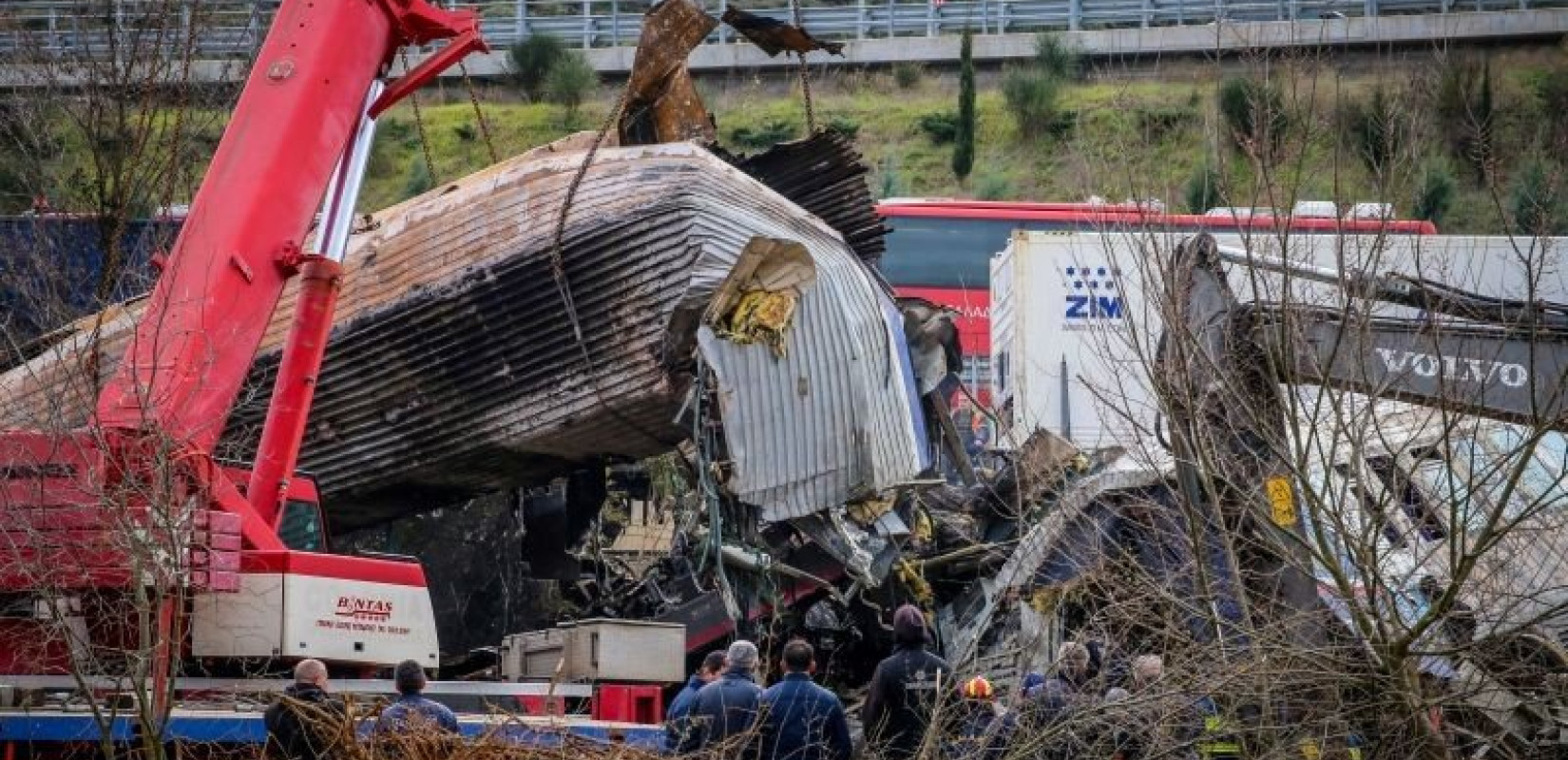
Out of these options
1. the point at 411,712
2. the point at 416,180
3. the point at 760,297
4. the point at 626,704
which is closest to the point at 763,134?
the point at 416,180

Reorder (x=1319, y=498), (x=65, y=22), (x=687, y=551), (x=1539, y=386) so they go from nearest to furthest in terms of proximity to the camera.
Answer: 1. (x=1319, y=498)
2. (x=1539, y=386)
3. (x=687, y=551)
4. (x=65, y=22)

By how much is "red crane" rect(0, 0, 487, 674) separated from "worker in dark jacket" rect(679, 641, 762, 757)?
164 cm

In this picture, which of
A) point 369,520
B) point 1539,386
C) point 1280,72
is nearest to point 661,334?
point 369,520

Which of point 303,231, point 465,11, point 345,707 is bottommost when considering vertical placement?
point 345,707

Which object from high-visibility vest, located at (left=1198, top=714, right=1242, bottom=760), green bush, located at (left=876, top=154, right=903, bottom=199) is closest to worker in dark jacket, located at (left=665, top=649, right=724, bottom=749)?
high-visibility vest, located at (left=1198, top=714, right=1242, bottom=760)

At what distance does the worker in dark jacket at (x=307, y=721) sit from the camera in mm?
7609

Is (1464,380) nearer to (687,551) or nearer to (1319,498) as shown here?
(1319,498)

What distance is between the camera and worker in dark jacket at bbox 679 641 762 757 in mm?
8969

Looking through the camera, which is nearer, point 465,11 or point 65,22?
point 465,11

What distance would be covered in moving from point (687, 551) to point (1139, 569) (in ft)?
19.7

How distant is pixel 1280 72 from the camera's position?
11664 mm

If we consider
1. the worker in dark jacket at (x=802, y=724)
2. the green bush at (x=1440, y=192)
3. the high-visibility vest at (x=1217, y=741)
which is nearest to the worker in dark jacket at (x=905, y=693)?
the worker in dark jacket at (x=802, y=724)

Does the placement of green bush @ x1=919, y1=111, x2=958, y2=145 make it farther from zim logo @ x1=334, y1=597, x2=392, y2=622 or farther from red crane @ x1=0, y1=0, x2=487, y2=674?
zim logo @ x1=334, y1=597, x2=392, y2=622

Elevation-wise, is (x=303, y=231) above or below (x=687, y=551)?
above
